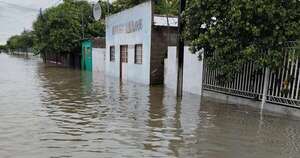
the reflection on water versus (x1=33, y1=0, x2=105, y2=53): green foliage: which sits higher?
(x1=33, y1=0, x2=105, y2=53): green foliage

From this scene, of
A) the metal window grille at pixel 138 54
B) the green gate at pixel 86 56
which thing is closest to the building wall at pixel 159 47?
the metal window grille at pixel 138 54

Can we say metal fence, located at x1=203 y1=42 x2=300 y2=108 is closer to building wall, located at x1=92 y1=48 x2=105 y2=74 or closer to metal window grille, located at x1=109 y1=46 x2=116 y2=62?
metal window grille, located at x1=109 y1=46 x2=116 y2=62

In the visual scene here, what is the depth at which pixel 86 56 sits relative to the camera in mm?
29891

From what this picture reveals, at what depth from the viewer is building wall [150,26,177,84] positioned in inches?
635

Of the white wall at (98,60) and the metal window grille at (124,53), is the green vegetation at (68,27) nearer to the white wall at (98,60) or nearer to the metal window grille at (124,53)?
the white wall at (98,60)

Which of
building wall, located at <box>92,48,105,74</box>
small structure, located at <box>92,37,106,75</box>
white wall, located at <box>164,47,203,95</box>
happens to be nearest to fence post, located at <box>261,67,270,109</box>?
white wall, located at <box>164,47,203,95</box>

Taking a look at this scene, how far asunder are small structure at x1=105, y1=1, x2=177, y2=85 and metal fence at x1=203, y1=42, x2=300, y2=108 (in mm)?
5851

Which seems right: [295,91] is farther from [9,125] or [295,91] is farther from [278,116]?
[9,125]

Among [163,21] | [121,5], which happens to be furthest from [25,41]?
[163,21]

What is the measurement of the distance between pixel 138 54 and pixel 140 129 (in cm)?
1085

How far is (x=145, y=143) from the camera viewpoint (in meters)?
6.09

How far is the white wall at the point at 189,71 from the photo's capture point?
12.7 meters

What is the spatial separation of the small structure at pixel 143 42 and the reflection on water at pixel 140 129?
212 inches

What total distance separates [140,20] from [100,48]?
9.62m
